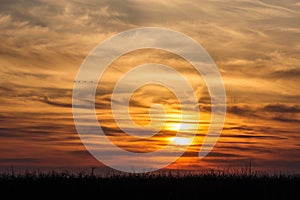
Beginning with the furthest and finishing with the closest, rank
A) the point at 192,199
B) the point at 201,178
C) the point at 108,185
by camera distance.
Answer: the point at 201,178, the point at 108,185, the point at 192,199

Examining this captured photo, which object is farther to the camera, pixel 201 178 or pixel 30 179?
pixel 201 178

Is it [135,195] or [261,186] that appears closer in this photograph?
[135,195]

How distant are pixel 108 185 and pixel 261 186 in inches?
186

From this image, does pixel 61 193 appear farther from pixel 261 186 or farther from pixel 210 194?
pixel 261 186

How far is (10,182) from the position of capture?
65.4ft

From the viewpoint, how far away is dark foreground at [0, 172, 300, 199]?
1877 centimetres

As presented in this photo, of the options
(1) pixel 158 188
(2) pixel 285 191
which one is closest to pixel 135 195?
(1) pixel 158 188

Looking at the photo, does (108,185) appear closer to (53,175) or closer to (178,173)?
(53,175)

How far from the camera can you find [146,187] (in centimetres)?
1969

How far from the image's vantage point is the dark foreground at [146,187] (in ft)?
61.6

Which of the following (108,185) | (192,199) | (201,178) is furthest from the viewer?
(201,178)

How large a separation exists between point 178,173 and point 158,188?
3.50 metres

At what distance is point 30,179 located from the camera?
20.5 m

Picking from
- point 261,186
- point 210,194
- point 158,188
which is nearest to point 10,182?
point 158,188
